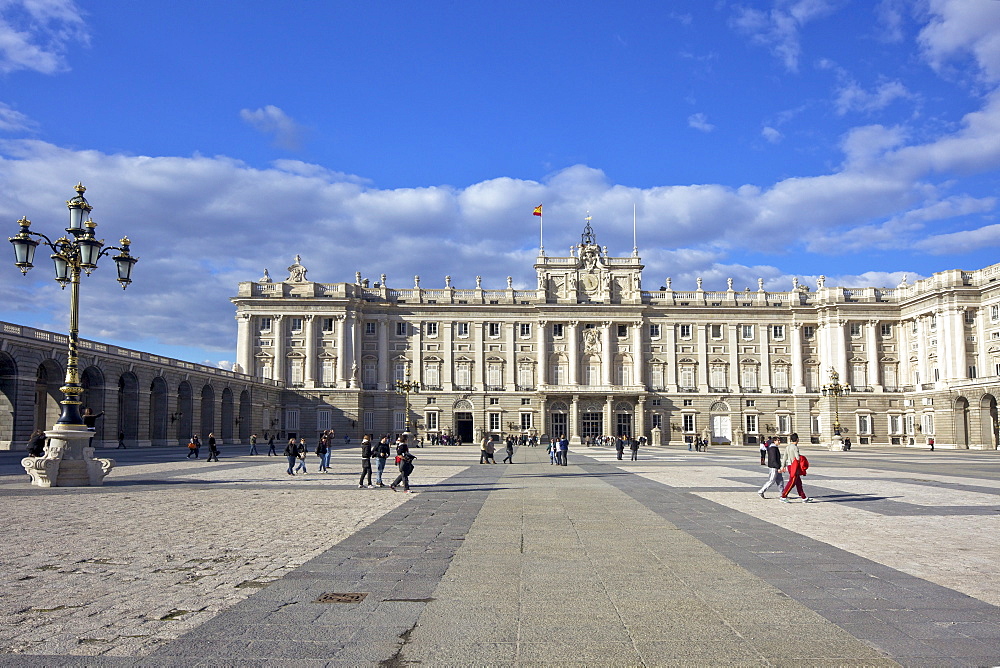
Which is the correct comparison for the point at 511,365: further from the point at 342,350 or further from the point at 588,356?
the point at 342,350

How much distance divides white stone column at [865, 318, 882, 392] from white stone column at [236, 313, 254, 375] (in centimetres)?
6307

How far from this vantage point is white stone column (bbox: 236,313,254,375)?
79.3m

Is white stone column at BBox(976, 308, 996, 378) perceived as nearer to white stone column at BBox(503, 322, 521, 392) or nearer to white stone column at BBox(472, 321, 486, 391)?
white stone column at BBox(503, 322, 521, 392)

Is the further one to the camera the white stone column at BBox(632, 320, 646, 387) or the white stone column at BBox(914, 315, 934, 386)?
the white stone column at BBox(632, 320, 646, 387)

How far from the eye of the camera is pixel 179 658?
19.9 feet

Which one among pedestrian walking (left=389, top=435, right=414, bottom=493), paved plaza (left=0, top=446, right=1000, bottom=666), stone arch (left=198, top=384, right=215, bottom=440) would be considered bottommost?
paved plaza (left=0, top=446, right=1000, bottom=666)

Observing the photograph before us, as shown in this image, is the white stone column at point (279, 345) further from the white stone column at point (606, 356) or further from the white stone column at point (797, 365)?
the white stone column at point (797, 365)

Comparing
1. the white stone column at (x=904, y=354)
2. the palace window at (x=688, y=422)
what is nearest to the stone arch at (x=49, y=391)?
the palace window at (x=688, y=422)

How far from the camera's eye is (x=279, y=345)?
79.4 m

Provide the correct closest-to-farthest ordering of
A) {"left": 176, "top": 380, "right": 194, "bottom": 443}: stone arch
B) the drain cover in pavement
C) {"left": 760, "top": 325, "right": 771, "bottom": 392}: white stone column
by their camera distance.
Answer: the drain cover in pavement < {"left": 176, "top": 380, "right": 194, "bottom": 443}: stone arch < {"left": 760, "top": 325, "right": 771, "bottom": 392}: white stone column

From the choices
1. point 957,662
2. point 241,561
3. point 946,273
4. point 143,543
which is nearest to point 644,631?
point 957,662

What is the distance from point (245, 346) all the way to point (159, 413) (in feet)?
78.3

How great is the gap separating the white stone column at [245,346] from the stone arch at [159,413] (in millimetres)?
22980

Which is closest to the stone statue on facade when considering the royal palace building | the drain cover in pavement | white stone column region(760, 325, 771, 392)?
the royal palace building
